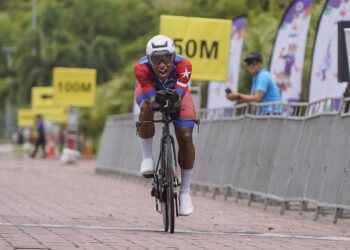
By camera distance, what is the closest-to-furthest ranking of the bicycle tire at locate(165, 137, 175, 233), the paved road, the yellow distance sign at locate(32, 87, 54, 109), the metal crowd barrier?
1. the paved road
2. the bicycle tire at locate(165, 137, 175, 233)
3. the metal crowd barrier
4. the yellow distance sign at locate(32, 87, 54, 109)

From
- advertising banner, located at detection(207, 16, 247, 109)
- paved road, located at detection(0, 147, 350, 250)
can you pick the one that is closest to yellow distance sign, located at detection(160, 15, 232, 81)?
advertising banner, located at detection(207, 16, 247, 109)

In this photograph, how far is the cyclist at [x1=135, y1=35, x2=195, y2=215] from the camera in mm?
8930

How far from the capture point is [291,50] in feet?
59.8

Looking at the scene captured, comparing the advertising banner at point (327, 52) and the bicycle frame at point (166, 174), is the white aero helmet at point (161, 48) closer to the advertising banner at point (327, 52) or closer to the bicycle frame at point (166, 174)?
the bicycle frame at point (166, 174)

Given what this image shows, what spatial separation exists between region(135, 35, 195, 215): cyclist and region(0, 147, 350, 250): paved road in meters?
0.55

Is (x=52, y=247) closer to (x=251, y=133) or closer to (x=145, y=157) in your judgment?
(x=145, y=157)

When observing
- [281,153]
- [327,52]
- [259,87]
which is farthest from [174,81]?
[327,52]

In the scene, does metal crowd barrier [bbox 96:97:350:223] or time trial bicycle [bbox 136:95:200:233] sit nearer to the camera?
time trial bicycle [bbox 136:95:200:233]

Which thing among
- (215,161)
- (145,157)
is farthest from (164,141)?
(215,161)

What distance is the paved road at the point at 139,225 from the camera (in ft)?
26.3

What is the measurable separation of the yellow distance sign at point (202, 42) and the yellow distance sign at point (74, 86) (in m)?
18.4

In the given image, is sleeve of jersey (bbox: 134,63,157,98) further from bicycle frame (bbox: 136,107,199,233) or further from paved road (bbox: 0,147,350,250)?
paved road (bbox: 0,147,350,250)

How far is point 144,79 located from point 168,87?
0.90ft

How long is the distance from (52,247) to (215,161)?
8.85 meters
